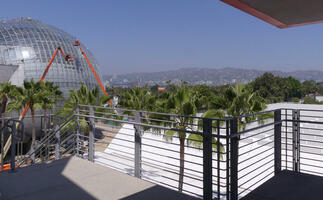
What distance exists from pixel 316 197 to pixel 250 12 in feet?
9.53

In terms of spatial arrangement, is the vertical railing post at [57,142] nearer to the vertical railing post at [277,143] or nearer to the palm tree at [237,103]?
the vertical railing post at [277,143]

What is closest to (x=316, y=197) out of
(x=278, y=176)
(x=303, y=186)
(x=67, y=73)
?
(x=303, y=186)

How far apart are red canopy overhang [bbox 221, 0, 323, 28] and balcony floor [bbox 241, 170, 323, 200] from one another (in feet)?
8.88

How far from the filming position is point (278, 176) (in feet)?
15.3

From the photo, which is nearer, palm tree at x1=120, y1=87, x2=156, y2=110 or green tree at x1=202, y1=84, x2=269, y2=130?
green tree at x1=202, y1=84, x2=269, y2=130

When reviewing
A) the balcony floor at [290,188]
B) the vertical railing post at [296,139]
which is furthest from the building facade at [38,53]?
the balcony floor at [290,188]

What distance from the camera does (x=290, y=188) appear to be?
410 centimetres

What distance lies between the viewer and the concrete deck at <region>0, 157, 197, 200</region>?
4005mm

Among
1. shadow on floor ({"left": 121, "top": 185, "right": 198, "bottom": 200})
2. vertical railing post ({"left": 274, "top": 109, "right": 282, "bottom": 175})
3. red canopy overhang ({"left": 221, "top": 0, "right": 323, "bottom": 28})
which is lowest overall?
shadow on floor ({"left": 121, "top": 185, "right": 198, "bottom": 200})

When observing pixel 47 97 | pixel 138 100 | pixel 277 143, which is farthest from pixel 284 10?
pixel 47 97

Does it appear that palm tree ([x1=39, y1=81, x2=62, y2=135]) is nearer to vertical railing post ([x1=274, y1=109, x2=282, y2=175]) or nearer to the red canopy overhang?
vertical railing post ([x1=274, y1=109, x2=282, y2=175])

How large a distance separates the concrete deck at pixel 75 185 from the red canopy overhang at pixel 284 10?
2.92 meters

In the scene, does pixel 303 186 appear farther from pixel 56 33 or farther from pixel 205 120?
→ pixel 56 33

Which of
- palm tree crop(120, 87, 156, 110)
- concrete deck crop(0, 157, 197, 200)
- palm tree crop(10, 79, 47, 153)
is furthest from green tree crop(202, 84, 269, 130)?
palm tree crop(10, 79, 47, 153)
